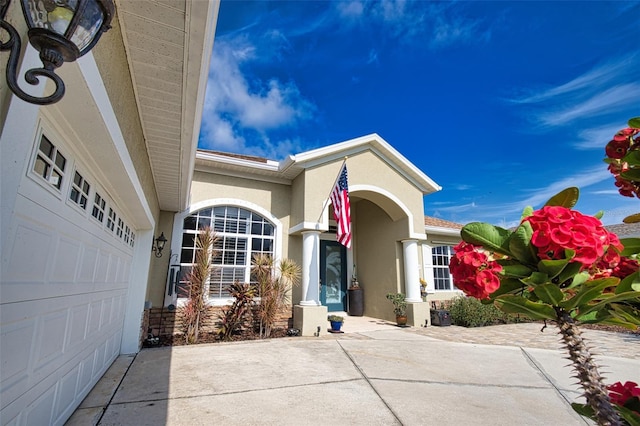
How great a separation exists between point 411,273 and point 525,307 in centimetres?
935

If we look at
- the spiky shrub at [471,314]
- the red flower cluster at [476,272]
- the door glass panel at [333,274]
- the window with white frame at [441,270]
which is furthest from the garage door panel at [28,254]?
the window with white frame at [441,270]

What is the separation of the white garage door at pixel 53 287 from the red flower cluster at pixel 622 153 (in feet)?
9.18

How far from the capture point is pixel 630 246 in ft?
4.29

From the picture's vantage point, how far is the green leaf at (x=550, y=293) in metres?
1.07

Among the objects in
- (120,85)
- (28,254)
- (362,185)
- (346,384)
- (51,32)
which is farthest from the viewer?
(362,185)

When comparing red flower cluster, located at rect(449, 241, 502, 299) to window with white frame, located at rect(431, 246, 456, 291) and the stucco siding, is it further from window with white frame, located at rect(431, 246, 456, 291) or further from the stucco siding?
window with white frame, located at rect(431, 246, 456, 291)

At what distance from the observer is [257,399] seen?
387 cm

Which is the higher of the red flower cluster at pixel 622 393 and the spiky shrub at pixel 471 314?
the red flower cluster at pixel 622 393

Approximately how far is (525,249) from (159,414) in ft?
13.5

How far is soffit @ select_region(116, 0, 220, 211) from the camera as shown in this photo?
256 cm

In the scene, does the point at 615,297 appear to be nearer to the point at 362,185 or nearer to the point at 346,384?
the point at 346,384

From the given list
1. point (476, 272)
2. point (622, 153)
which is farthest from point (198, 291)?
point (622, 153)

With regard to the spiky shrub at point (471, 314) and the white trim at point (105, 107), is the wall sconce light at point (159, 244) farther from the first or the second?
the spiky shrub at point (471, 314)

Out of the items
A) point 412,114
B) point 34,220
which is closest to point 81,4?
point 34,220
